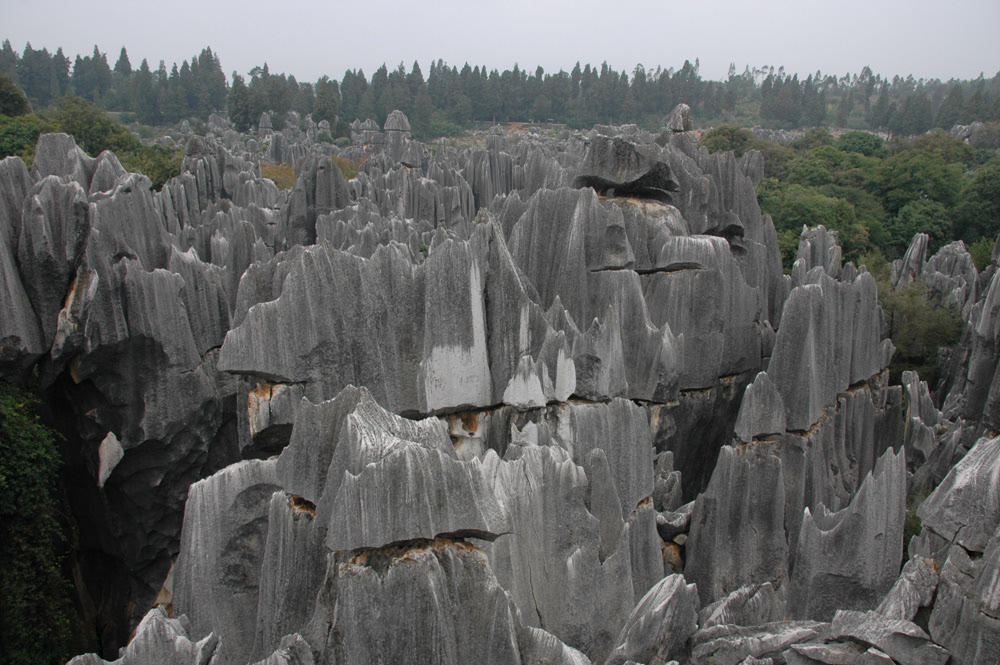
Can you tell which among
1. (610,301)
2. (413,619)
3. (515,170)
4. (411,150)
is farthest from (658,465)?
(411,150)

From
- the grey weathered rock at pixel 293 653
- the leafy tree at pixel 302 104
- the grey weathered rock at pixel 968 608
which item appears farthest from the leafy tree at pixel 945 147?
the leafy tree at pixel 302 104

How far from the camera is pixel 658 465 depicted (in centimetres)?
1255

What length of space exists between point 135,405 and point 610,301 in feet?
28.2

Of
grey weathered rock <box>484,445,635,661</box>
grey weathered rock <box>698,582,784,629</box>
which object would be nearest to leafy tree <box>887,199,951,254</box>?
grey weathered rock <box>698,582,784,629</box>

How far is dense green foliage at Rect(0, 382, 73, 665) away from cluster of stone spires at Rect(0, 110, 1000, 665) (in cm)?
145

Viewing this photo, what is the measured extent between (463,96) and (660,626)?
355 ft

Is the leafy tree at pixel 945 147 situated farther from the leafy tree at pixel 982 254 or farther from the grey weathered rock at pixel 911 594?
the grey weathered rock at pixel 911 594

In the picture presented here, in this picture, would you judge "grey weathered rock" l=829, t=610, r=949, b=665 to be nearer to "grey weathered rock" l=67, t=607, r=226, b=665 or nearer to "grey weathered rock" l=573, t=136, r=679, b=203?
"grey weathered rock" l=67, t=607, r=226, b=665

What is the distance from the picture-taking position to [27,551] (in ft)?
36.7

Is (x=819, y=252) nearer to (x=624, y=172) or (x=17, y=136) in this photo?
(x=624, y=172)

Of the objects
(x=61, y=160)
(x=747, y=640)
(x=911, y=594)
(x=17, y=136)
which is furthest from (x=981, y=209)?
(x=17, y=136)

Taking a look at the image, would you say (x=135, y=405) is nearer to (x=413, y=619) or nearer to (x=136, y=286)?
(x=136, y=286)

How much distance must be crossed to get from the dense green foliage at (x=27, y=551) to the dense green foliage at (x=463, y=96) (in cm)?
8294

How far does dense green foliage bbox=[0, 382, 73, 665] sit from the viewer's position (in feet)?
35.9
